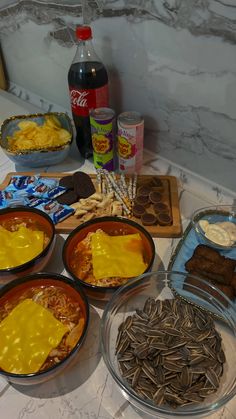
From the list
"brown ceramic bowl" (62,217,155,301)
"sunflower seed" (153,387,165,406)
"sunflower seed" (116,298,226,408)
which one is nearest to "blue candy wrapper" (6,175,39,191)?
"brown ceramic bowl" (62,217,155,301)

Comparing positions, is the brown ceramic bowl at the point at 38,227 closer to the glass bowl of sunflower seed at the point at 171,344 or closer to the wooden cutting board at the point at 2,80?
the glass bowl of sunflower seed at the point at 171,344

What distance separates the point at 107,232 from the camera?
81cm

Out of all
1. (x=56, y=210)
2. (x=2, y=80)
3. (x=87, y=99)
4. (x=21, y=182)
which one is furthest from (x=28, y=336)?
(x=2, y=80)

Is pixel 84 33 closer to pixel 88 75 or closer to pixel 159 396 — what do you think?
pixel 88 75

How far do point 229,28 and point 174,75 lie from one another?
0.17m

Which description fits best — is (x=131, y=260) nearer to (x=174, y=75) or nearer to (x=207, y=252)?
(x=207, y=252)

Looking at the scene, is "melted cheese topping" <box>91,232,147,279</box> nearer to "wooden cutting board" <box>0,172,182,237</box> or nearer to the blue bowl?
"wooden cutting board" <box>0,172,182,237</box>

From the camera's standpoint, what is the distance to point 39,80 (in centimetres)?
129

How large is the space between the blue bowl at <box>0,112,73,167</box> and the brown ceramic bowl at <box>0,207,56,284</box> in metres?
0.22

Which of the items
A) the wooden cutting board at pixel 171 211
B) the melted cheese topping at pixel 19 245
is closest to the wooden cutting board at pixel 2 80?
the wooden cutting board at pixel 171 211

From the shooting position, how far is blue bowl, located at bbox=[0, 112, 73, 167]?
99 centimetres

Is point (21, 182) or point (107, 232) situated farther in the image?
point (21, 182)

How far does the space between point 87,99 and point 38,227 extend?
352mm

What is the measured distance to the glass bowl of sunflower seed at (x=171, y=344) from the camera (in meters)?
0.56
